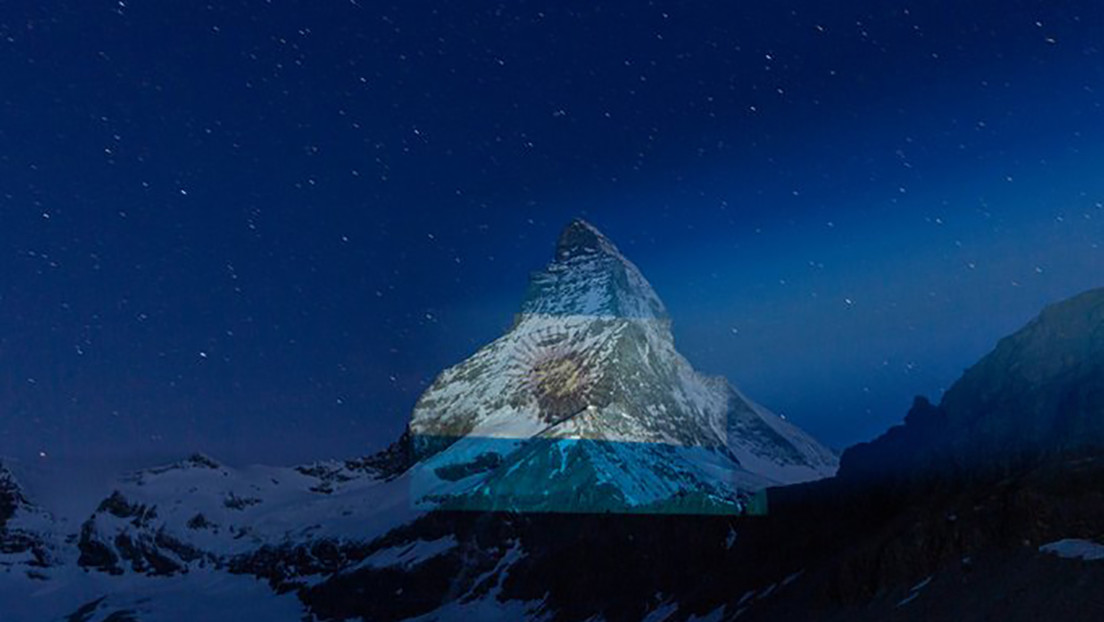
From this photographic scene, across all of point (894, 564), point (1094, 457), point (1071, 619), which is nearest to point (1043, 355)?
point (1094, 457)

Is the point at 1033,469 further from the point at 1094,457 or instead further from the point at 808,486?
the point at 808,486

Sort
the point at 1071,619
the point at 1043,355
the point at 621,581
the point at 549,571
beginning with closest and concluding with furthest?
the point at 1071,619, the point at 1043,355, the point at 621,581, the point at 549,571

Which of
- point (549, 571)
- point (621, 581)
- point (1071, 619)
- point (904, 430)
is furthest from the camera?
point (549, 571)

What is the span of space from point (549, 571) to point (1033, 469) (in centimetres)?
12011

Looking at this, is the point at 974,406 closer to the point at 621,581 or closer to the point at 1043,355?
the point at 1043,355

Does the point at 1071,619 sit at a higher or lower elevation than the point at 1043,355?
lower

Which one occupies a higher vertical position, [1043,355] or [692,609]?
[1043,355]

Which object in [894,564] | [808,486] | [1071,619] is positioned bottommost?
[1071,619]

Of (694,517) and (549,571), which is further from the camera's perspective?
(549,571)

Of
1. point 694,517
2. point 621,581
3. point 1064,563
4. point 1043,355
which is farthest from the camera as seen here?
point 694,517

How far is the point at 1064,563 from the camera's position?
59094 millimetres

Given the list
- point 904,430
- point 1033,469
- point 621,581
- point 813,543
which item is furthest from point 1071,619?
point 621,581

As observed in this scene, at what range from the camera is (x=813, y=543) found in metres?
97.1

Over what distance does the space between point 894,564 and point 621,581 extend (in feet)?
256
